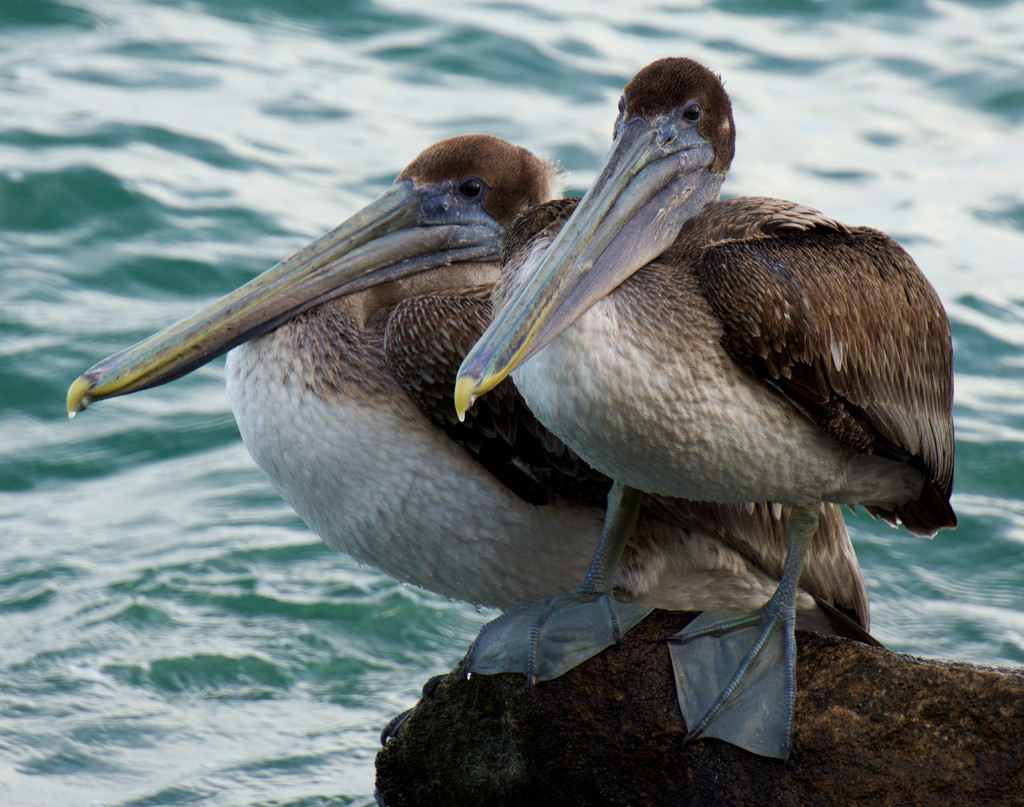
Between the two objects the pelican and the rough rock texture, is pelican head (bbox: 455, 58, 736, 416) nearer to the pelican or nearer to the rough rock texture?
the pelican

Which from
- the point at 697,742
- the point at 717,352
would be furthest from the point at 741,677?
the point at 717,352

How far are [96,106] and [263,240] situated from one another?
1.75 meters

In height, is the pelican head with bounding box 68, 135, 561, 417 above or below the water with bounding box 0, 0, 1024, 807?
above

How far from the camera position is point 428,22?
10.1 meters

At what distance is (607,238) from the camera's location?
297cm

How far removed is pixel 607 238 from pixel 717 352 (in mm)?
333

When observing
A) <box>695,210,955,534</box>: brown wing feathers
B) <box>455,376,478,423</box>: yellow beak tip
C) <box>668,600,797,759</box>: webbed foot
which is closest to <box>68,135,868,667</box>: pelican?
<box>668,600,797,759</box>: webbed foot

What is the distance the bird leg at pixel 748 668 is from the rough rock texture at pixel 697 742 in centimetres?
3

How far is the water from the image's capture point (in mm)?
4570

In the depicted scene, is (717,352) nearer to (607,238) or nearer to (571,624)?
(607,238)

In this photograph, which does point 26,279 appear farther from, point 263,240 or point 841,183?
point 841,183

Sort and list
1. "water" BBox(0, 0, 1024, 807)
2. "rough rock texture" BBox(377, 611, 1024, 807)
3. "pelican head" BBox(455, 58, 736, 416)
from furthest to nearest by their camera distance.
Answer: "water" BBox(0, 0, 1024, 807) → "rough rock texture" BBox(377, 611, 1024, 807) → "pelican head" BBox(455, 58, 736, 416)

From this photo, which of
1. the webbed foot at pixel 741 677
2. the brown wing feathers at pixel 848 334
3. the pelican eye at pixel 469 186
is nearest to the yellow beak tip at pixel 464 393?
the brown wing feathers at pixel 848 334

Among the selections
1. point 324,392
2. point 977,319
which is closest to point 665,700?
point 324,392
